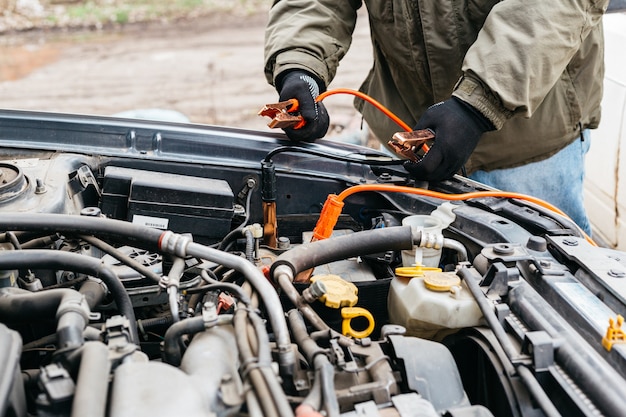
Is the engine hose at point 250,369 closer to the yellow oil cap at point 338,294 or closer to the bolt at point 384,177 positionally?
the yellow oil cap at point 338,294

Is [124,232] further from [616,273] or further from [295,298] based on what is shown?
[616,273]

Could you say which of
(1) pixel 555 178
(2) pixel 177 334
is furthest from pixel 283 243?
(1) pixel 555 178

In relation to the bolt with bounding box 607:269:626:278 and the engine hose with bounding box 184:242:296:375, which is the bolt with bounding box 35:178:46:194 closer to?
the engine hose with bounding box 184:242:296:375

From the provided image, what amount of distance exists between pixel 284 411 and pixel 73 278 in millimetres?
697

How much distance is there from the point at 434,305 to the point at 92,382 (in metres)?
0.67

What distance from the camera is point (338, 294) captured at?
130 centimetres

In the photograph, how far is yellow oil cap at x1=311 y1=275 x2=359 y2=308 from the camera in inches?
50.3

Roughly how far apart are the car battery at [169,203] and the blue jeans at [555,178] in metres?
1.01

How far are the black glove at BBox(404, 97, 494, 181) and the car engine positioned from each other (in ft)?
0.24

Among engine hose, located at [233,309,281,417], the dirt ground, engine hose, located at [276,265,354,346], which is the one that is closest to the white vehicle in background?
engine hose, located at [276,265,354,346]

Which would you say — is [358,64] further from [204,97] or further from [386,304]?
[386,304]

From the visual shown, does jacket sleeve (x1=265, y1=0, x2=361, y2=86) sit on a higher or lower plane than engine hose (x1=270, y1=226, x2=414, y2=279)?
higher

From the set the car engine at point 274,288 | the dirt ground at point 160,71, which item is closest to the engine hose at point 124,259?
the car engine at point 274,288

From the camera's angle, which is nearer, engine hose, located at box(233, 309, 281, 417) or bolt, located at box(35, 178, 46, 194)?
engine hose, located at box(233, 309, 281, 417)
